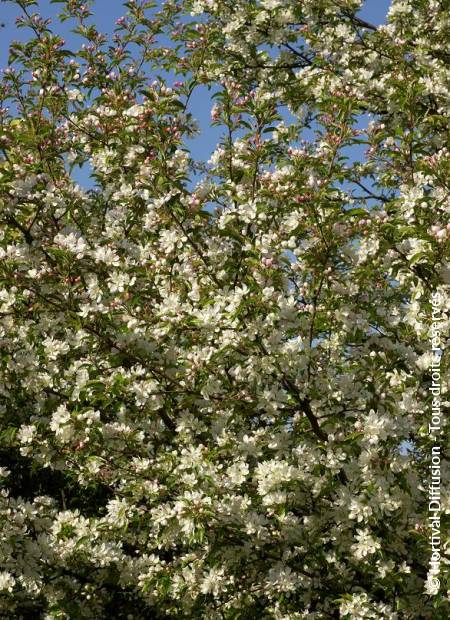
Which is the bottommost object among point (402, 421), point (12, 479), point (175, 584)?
point (175, 584)

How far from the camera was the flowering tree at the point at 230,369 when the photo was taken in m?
4.46

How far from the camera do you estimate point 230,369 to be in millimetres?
4926

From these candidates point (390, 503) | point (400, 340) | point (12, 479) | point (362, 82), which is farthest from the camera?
point (12, 479)

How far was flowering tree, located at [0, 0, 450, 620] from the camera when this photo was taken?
14.6ft

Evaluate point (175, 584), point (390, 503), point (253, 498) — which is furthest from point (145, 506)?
point (390, 503)

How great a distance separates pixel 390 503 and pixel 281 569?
0.89m

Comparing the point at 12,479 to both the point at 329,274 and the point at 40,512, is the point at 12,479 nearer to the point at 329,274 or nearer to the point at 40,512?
the point at 40,512

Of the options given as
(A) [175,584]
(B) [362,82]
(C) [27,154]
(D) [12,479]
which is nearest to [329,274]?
(A) [175,584]

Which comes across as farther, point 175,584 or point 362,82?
point 362,82

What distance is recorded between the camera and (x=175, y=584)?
16.3 feet

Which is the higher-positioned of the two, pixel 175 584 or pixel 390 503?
pixel 390 503

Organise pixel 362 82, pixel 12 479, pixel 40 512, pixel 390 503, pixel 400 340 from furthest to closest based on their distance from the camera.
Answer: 1. pixel 12 479
2. pixel 362 82
3. pixel 40 512
4. pixel 400 340
5. pixel 390 503

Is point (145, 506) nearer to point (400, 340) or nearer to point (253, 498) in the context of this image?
point (253, 498)

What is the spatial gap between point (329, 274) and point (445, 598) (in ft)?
6.63
